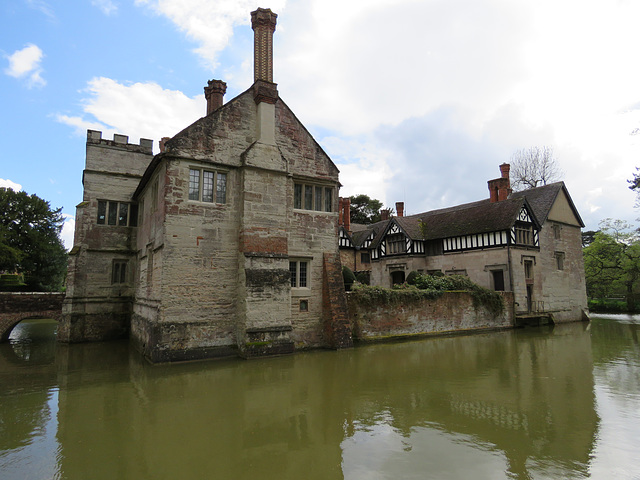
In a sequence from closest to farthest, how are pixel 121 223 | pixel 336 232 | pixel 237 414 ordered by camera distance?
pixel 237 414, pixel 336 232, pixel 121 223

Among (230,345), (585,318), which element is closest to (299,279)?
(230,345)

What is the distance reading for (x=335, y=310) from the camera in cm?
1387

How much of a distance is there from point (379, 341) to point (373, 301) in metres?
1.65

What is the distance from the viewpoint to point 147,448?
17.7 feet

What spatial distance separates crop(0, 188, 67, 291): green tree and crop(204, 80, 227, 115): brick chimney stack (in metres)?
24.8

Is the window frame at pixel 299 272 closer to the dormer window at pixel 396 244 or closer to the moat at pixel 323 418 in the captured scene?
the moat at pixel 323 418

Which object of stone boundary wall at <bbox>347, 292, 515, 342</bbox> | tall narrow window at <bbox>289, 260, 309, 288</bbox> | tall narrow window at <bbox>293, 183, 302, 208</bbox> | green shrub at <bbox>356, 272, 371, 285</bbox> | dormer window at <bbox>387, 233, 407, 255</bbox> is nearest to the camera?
tall narrow window at <bbox>289, 260, 309, 288</bbox>

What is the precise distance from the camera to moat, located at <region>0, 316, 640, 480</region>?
4844 mm

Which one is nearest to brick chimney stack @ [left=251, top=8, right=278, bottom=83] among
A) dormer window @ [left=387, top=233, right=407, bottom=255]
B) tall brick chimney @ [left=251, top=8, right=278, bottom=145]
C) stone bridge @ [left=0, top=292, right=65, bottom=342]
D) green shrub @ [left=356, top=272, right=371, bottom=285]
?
tall brick chimney @ [left=251, top=8, right=278, bottom=145]

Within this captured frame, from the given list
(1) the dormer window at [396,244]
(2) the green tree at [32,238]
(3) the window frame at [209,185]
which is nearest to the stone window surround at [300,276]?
(3) the window frame at [209,185]

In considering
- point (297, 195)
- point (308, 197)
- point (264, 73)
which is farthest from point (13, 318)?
point (264, 73)

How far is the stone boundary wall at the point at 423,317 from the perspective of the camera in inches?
612

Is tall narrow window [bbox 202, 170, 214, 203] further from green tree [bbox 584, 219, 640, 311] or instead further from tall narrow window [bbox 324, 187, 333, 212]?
green tree [bbox 584, 219, 640, 311]

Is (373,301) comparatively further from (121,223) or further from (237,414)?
(121,223)
